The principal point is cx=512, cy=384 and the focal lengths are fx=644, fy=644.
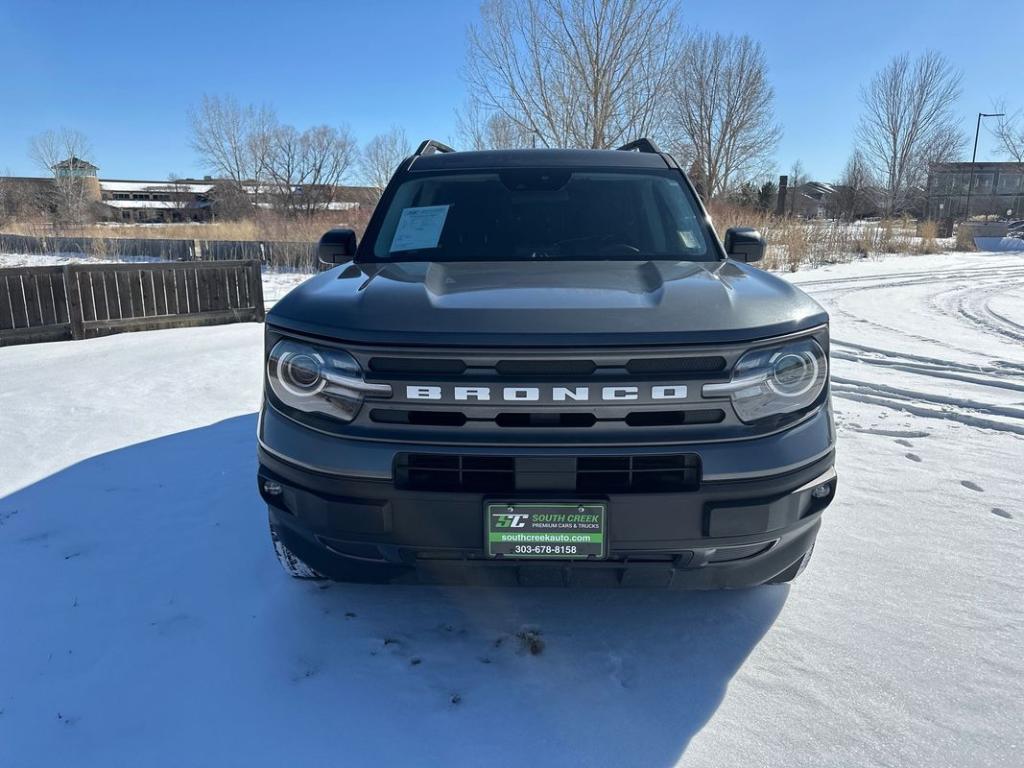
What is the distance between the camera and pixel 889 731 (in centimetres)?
185

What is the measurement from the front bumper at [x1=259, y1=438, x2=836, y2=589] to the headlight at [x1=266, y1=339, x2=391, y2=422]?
188mm

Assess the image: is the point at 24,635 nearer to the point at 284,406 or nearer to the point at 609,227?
the point at 284,406

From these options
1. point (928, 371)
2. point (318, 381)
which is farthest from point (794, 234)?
point (318, 381)

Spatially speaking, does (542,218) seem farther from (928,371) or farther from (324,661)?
(928,371)

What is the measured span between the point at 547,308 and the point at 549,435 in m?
0.37

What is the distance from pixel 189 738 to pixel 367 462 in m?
0.94

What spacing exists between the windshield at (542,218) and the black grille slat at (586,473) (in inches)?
46.5

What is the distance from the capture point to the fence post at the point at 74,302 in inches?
309

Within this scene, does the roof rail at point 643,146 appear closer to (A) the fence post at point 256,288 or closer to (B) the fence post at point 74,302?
(A) the fence post at point 256,288

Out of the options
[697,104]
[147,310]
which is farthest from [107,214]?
[147,310]

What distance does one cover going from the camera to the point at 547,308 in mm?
1870

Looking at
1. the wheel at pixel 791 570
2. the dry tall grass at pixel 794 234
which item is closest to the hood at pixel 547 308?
the wheel at pixel 791 570

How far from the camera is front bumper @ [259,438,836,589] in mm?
1780

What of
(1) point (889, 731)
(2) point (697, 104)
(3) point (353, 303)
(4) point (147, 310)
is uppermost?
(2) point (697, 104)
